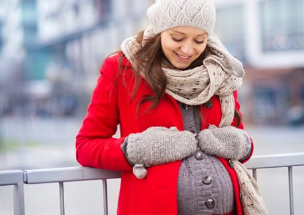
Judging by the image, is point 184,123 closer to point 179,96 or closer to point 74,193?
point 179,96

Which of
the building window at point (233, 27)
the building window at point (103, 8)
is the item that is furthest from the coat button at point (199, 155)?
the building window at point (103, 8)

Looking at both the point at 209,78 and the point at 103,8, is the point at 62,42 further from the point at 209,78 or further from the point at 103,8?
the point at 209,78

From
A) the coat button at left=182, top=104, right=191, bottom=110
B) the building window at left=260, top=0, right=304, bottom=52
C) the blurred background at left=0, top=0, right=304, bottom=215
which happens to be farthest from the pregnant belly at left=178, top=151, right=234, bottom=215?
the building window at left=260, top=0, right=304, bottom=52

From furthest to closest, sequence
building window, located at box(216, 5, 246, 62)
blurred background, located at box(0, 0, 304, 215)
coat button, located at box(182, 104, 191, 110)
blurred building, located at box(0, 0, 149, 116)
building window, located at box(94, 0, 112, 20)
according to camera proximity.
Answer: building window, located at box(94, 0, 112, 20) < blurred building, located at box(0, 0, 149, 116) < building window, located at box(216, 5, 246, 62) < blurred background, located at box(0, 0, 304, 215) < coat button, located at box(182, 104, 191, 110)

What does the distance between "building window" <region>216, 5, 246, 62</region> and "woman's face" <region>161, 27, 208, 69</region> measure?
2904 centimetres

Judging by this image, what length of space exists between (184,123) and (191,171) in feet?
0.67

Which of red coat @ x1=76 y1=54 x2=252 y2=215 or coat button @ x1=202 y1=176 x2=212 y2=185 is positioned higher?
red coat @ x1=76 y1=54 x2=252 y2=215

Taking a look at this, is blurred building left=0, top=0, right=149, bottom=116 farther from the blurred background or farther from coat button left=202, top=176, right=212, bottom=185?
coat button left=202, top=176, right=212, bottom=185

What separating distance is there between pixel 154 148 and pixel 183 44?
1.35ft

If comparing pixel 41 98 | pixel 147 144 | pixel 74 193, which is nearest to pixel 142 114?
pixel 147 144

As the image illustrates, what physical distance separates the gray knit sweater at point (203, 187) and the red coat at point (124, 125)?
0.15 ft

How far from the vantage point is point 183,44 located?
6.79 ft

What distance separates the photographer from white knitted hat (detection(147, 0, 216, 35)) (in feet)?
6.71

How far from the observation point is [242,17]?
99.7 feet
